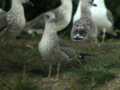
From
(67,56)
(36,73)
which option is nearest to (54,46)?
(67,56)

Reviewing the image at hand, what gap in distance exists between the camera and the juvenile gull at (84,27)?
1062 centimetres

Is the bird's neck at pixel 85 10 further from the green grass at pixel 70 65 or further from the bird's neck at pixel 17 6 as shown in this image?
the bird's neck at pixel 17 6

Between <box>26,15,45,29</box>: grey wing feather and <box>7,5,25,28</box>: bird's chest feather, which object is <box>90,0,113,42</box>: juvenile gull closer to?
<box>26,15,45,29</box>: grey wing feather

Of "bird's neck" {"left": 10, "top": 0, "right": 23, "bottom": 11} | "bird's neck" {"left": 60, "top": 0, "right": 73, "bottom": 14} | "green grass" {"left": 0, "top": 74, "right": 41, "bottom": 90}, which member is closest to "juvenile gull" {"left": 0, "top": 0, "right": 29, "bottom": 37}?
"bird's neck" {"left": 10, "top": 0, "right": 23, "bottom": 11}

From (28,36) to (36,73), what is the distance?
4511 millimetres

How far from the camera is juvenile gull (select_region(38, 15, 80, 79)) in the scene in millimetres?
8305

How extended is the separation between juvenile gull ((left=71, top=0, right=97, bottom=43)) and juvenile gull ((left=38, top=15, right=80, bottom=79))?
1900 millimetres

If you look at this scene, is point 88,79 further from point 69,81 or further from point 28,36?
point 28,36

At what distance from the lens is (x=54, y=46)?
8.40 m

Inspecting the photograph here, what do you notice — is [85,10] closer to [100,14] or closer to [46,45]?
[100,14]

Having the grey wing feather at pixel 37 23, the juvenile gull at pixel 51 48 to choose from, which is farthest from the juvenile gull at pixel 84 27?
the juvenile gull at pixel 51 48

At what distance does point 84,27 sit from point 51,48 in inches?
105

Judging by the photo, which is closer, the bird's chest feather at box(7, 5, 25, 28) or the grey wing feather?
the bird's chest feather at box(7, 5, 25, 28)

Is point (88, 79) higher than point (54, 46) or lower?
lower
